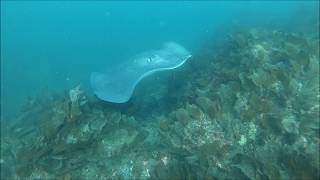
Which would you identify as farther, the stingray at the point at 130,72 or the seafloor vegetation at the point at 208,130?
the stingray at the point at 130,72

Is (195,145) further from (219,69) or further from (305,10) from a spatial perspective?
(305,10)

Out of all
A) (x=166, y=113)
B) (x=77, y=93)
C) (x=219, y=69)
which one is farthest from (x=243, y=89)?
(x=77, y=93)

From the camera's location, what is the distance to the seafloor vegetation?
543cm

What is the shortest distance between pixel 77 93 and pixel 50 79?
14843 mm

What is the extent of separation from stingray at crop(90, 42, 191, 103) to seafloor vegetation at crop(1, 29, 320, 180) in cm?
32

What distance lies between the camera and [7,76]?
22.8 metres

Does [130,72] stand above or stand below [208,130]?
above

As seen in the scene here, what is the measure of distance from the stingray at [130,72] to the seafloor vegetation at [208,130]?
319mm

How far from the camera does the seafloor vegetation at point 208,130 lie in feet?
17.8

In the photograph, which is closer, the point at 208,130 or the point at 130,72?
the point at 208,130

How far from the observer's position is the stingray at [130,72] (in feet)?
22.6

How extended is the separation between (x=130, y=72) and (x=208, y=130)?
219cm

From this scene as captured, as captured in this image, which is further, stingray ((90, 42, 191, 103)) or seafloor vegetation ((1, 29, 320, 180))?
stingray ((90, 42, 191, 103))

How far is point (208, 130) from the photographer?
5961 millimetres
